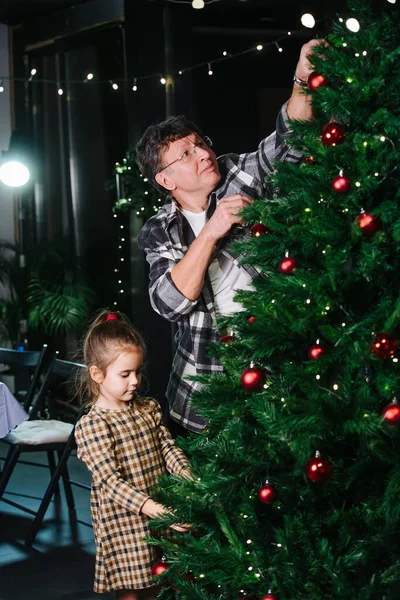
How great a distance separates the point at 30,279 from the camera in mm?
7438

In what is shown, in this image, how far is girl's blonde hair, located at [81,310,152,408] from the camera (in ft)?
8.68

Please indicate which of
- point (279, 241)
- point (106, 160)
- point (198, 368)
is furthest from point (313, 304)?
point (106, 160)

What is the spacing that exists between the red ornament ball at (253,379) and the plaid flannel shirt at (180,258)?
1.69 feet

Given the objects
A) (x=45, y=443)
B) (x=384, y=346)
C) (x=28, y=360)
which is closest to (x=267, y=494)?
(x=384, y=346)

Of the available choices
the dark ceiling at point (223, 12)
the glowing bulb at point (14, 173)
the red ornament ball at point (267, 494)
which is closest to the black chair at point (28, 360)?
the glowing bulb at point (14, 173)

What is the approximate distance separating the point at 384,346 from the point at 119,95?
581 cm

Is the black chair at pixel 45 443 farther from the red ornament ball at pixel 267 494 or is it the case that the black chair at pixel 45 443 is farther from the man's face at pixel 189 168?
the red ornament ball at pixel 267 494

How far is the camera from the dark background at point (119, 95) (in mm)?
6434

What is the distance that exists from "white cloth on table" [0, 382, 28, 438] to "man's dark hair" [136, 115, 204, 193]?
6.87ft

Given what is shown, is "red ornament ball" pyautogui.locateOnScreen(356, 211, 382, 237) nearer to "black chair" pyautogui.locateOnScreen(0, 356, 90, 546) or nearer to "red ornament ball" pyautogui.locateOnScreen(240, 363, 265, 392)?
"red ornament ball" pyautogui.locateOnScreen(240, 363, 265, 392)

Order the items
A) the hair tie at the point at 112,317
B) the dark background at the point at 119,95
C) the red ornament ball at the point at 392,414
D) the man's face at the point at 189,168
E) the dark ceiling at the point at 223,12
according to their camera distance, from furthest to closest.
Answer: the dark ceiling at the point at 223,12, the dark background at the point at 119,95, the hair tie at the point at 112,317, the man's face at the point at 189,168, the red ornament ball at the point at 392,414

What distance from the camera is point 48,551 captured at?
4258 mm

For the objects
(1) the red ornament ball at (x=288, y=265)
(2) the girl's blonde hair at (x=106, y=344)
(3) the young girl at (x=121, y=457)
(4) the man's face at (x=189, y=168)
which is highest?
(4) the man's face at (x=189, y=168)

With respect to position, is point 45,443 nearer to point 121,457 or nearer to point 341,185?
point 121,457
